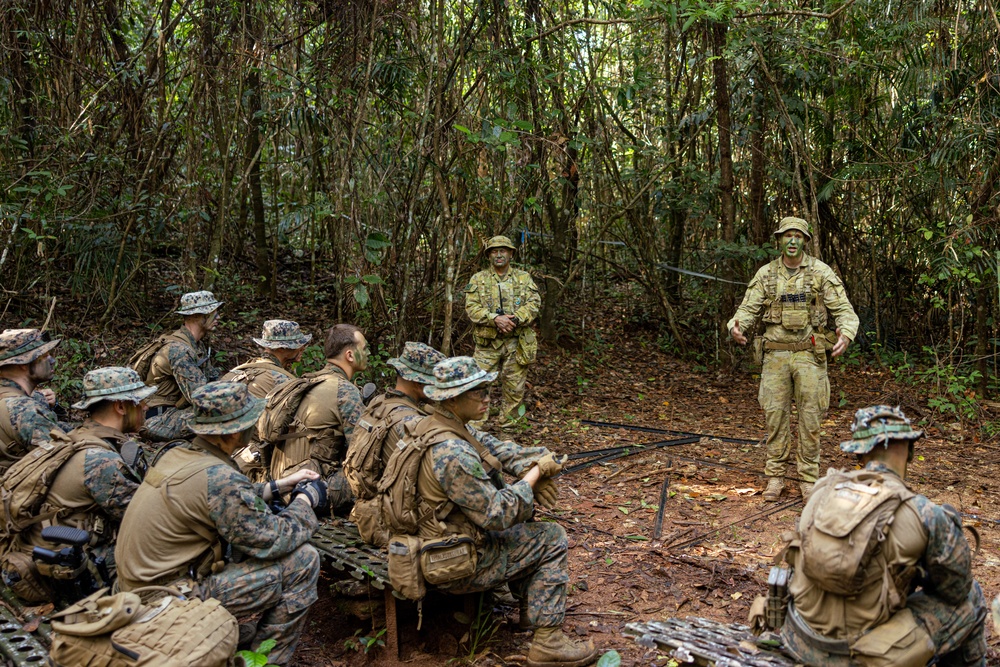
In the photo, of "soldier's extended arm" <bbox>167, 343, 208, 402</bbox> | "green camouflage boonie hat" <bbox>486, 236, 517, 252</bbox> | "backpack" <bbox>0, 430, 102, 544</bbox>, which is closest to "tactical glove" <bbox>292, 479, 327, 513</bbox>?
"backpack" <bbox>0, 430, 102, 544</bbox>

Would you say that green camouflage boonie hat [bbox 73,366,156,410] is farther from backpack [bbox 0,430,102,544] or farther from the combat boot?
the combat boot

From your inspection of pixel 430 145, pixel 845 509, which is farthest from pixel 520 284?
pixel 845 509

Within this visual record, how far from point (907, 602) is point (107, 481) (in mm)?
3933

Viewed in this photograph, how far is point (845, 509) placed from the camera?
3270 mm

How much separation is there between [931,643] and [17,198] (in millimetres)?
9634

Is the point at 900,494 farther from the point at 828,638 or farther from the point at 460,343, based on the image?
the point at 460,343

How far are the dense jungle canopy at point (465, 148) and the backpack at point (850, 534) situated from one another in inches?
225

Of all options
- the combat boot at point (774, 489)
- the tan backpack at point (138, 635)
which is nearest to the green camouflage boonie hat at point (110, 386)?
the tan backpack at point (138, 635)

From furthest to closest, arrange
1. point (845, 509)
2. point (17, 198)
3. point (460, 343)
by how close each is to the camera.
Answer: point (460, 343), point (17, 198), point (845, 509)

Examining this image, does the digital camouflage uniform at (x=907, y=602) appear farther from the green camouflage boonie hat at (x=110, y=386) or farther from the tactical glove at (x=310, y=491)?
the green camouflage boonie hat at (x=110, y=386)

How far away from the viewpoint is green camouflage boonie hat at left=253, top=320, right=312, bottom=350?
651 centimetres

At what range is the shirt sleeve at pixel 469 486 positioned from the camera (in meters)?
4.05

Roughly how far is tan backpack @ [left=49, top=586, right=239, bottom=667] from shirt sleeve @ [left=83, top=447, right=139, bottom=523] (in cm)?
105

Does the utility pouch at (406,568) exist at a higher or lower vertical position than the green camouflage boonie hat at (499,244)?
lower
